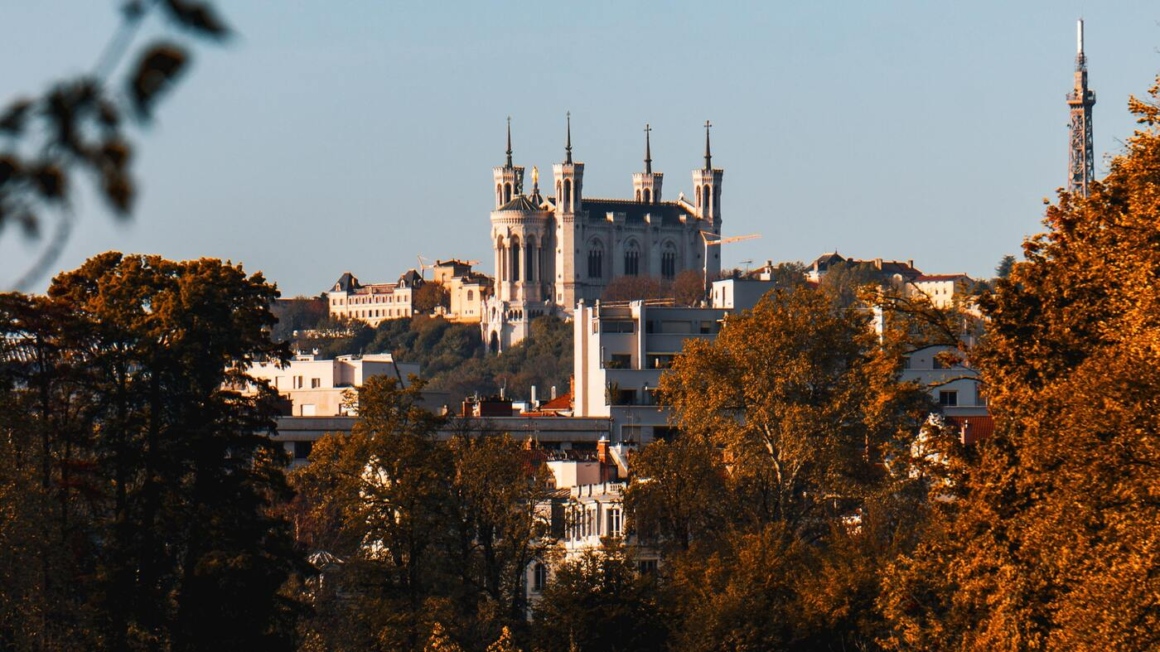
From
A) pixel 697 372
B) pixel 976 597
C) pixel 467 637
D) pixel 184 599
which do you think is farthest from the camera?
pixel 697 372

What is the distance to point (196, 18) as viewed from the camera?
3801mm

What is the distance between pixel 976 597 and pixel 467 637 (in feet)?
58.1

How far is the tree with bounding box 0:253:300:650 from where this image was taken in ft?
112

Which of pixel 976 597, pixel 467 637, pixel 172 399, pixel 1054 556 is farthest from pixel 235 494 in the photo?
pixel 1054 556

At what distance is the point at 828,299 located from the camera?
188ft

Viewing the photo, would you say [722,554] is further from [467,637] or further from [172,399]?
[172,399]

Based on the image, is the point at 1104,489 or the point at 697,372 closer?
the point at 1104,489

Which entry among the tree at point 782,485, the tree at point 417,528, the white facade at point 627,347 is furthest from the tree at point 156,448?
the white facade at point 627,347

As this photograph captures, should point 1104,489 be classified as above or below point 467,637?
above

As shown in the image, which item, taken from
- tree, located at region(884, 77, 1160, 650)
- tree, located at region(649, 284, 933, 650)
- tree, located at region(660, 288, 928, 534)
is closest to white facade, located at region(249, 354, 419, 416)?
tree, located at region(649, 284, 933, 650)

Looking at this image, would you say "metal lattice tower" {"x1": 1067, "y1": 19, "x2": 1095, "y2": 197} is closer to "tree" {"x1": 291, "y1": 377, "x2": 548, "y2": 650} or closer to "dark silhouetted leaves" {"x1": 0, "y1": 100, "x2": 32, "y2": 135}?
"tree" {"x1": 291, "y1": 377, "x2": 548, "y2": 650}

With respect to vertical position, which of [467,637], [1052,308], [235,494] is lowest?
[467,637]

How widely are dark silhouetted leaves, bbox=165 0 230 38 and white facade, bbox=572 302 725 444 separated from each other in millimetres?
93231

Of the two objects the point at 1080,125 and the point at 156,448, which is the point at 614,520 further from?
the point at 1080,125
